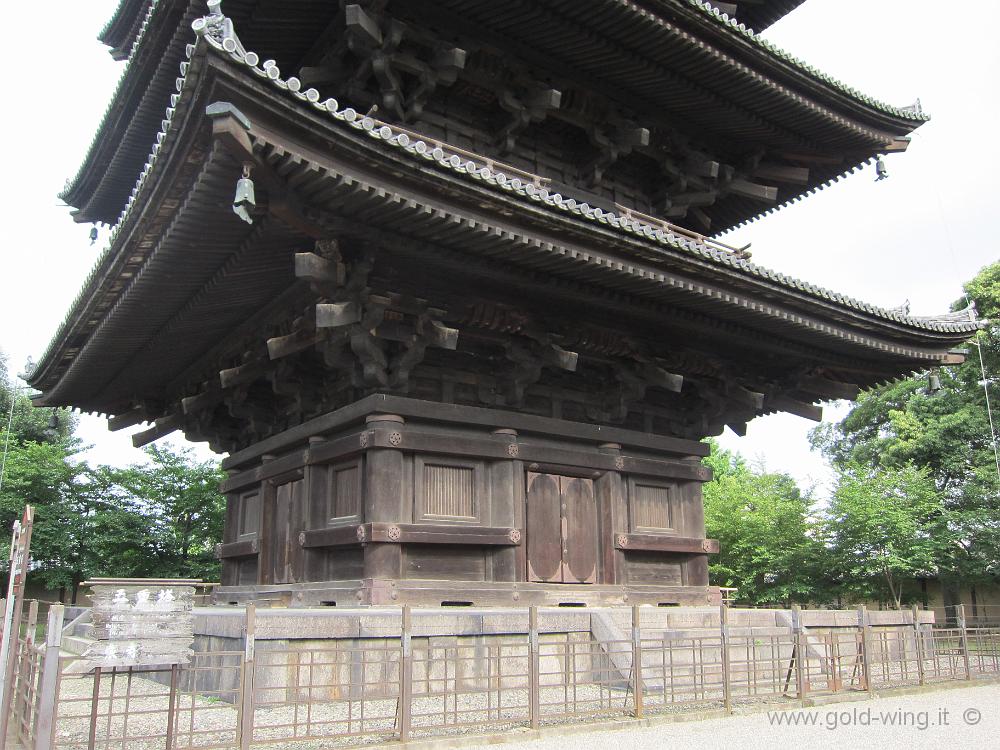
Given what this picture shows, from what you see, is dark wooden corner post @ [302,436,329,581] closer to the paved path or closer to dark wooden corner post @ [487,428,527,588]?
dark wooden corner post @ [487,428,527,588]

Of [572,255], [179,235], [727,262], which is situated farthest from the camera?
[727,262]

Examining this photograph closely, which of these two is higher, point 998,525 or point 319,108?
point 319,108

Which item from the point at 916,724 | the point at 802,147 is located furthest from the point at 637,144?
the point at 916,724

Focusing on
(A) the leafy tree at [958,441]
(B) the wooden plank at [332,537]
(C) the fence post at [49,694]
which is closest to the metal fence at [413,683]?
(C) the fence post at [49,694]

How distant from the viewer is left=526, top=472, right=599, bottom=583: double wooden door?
12.2 m

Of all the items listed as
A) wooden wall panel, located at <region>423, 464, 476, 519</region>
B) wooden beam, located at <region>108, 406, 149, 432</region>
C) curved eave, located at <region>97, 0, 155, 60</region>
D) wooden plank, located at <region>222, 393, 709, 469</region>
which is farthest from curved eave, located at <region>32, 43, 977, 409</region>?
curved eave, located at <region>97, 0, 155, 60</region>

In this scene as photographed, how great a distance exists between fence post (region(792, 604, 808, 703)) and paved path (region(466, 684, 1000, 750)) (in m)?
0.28

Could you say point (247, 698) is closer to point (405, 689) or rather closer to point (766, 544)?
point (405, 689)

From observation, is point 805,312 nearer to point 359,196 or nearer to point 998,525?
point 359,196

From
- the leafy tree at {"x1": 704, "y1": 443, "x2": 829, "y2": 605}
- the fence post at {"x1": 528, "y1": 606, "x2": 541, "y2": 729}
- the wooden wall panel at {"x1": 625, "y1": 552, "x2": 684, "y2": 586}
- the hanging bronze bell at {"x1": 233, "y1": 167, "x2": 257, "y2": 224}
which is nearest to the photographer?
the hanging bronze bell at {"x1": 233, "y1": 167, "x2": 257, "y2": 224}

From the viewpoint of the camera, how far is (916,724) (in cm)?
891

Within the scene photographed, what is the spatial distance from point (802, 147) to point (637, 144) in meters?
3.60

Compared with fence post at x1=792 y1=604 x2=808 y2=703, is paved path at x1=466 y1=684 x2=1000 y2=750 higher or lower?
lower

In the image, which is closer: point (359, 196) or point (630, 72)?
point (359, 196)
